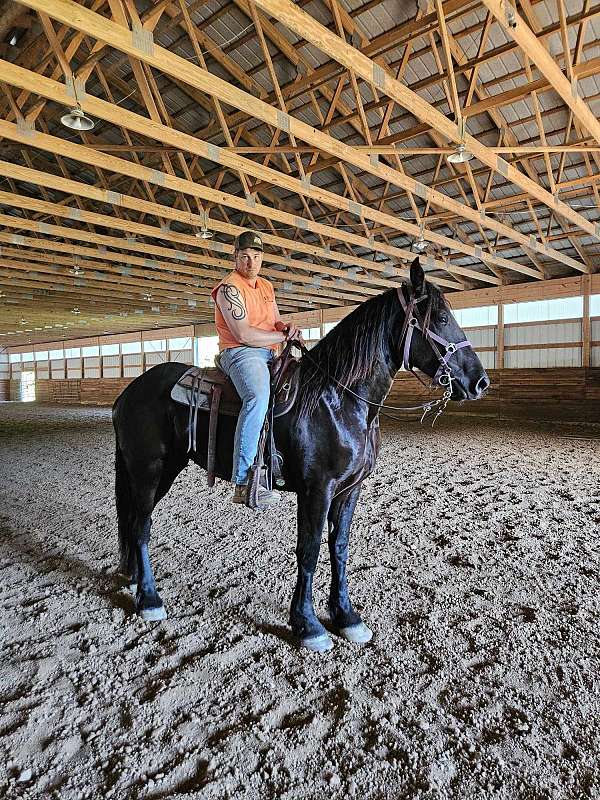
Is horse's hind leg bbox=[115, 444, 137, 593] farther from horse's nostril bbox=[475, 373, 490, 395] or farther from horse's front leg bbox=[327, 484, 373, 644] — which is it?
horse's nostril bbox=[475, 373, 490, 395]

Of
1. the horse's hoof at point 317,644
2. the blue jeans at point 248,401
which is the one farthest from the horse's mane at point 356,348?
the horse's hoof at point 317,644

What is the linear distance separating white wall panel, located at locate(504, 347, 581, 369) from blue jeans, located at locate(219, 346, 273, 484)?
14.9m

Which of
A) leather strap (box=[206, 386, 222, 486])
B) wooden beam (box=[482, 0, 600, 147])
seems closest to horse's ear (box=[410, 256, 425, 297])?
leather strap (box=[206, 386, 222, 486])

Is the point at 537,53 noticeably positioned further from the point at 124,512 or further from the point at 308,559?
the point at 124,512

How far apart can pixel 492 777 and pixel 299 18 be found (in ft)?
18.2

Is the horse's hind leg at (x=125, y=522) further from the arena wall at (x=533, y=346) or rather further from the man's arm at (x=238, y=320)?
the arena wall at (x=533, y=346)

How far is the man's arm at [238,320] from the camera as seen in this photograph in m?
2.45

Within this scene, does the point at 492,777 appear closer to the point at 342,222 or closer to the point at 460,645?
the point at 460,645

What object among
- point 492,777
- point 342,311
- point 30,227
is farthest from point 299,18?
point 342,311

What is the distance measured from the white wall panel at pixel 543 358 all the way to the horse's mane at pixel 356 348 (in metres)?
14.4

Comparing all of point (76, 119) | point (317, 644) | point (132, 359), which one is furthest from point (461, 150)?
point (132, 359)

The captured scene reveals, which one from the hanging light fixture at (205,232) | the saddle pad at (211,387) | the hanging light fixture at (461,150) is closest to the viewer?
the saddle pad at (211,387)

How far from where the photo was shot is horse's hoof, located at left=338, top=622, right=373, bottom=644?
7.83 feet

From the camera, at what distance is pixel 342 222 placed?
476 inches
